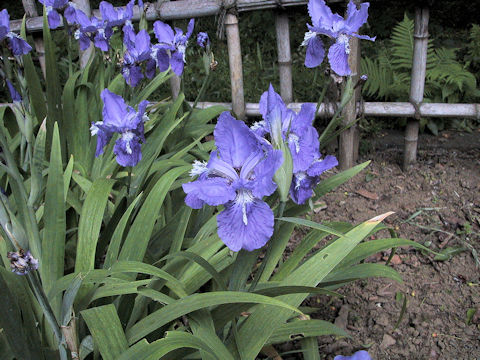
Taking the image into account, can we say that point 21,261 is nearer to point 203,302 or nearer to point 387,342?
point 203,302

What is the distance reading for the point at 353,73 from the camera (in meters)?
2.67

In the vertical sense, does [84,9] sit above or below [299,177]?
above

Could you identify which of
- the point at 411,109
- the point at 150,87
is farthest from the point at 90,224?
the point at 411,109

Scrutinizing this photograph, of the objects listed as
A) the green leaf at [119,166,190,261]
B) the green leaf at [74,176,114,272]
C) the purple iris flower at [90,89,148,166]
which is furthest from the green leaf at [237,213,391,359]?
the purple iris flower at [90,89,148,166]

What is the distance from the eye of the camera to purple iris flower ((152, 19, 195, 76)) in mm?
2057

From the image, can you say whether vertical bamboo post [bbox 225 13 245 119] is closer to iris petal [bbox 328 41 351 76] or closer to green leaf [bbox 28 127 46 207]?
iris petal [bbox 328 41 351 76]

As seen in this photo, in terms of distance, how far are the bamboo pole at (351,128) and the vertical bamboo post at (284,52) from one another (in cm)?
39

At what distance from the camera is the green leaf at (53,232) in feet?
4.71

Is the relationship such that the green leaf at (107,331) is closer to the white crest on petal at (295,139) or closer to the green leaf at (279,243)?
the green leaf at (279,243)

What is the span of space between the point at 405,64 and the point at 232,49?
132 cm

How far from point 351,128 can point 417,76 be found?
1.50 feet

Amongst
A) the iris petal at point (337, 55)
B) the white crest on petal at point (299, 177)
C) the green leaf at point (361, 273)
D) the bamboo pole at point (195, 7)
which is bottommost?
the green leaf at point (361, 273)

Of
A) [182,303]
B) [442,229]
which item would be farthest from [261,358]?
[442,229]

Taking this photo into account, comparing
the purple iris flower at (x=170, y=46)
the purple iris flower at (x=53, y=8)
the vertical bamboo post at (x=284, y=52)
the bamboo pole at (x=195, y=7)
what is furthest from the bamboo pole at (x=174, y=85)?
the purple iris flower at (x=170, y=46)
